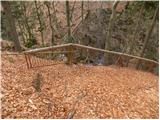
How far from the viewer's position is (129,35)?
2405 centimetres

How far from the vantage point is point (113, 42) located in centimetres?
2438

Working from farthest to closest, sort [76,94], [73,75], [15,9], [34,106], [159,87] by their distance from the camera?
[15,9] < [159,87] < [73,75] < [76,94] < [34,106]

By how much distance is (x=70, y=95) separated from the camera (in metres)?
7.25

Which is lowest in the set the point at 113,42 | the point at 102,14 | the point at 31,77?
the point at 113,42

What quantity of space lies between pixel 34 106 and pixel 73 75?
3.44 metres

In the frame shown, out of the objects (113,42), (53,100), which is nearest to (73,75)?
(53,100)

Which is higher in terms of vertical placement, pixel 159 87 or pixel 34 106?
pixel 34 106

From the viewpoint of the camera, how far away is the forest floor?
6.20 m

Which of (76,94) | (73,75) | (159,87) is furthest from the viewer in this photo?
(159,87)

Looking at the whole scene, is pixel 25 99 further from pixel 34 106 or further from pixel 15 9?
pixel 15 9

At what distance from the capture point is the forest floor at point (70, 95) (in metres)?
6.20

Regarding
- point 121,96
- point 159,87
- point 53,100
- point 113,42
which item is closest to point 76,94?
point 53,100

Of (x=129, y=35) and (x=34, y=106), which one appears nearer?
(x=34, y=106)

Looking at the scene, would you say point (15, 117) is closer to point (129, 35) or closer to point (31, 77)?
point (31, 77)
